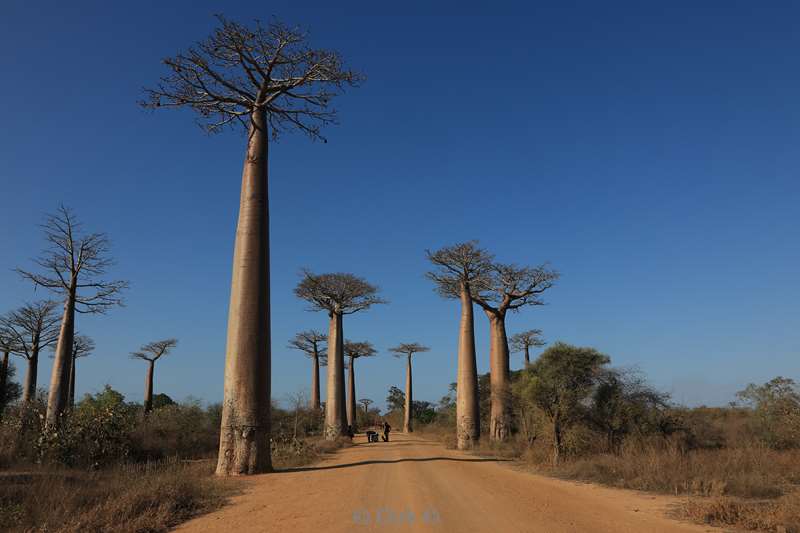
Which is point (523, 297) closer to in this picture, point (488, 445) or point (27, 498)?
point (488, 445)

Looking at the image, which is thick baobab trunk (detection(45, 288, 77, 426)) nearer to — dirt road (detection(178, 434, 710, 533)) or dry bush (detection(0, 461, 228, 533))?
dry bush (detection(0, 461, 228, 533))

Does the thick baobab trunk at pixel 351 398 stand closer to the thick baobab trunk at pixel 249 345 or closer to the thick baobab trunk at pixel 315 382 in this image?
the thick baobab trunk at pixel 315 382

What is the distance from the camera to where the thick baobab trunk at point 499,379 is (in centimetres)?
1717

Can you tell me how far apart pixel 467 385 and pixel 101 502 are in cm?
1396

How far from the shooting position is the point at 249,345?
32.2 feet

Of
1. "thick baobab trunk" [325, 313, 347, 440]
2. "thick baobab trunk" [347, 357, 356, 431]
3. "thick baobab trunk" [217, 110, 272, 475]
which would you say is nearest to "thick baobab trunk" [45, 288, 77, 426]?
"thick baobab trunk" [217, 110, 272, 475]

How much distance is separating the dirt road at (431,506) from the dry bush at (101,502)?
0.39 metres

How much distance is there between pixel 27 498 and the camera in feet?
18.0

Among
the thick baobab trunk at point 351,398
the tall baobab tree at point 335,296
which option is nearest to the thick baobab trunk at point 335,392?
the tall baobab tree at point 335,296

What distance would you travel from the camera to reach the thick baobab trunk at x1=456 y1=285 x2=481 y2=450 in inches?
702

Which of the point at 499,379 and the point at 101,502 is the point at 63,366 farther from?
the point at 499,379

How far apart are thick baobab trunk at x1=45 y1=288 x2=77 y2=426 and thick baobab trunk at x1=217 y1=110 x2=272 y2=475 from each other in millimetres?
5546

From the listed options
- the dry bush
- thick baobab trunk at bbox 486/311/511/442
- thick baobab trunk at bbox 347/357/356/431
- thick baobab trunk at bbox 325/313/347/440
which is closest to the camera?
the dry bush

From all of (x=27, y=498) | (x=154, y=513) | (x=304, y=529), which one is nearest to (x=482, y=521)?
(x=304, y=529)
